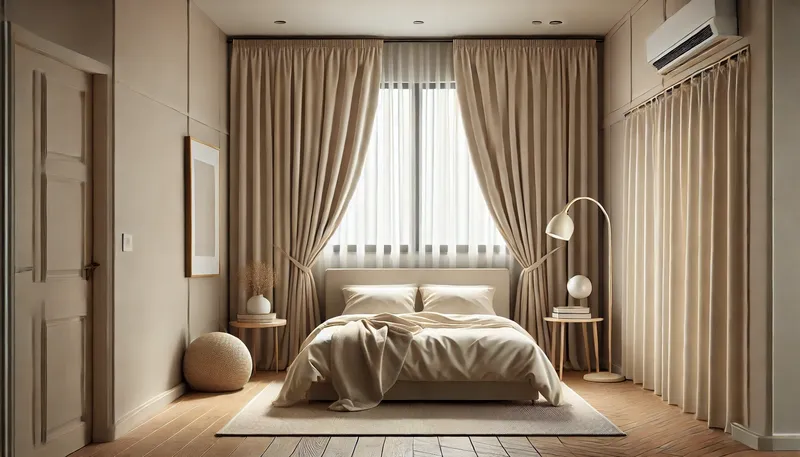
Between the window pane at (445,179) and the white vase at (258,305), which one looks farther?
the window pane at (445,179)

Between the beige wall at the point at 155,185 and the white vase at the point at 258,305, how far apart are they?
0.34m

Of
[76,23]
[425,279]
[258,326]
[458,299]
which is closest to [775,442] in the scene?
[458,299]

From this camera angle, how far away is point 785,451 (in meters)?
4.07

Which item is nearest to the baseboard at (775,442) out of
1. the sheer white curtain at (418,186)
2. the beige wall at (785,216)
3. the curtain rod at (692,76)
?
the beige wall at (785,216)

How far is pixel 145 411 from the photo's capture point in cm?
500

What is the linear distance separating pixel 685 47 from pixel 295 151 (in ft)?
11.6

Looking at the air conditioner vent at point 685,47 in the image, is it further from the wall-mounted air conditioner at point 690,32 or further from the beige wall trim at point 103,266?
the beige wall trim at point 103,266

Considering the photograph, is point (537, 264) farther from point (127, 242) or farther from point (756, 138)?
point (127, 242)

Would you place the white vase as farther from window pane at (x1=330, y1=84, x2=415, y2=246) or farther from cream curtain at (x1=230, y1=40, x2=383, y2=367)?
window pane at (x1=330, y1=84, x2=415, y2=246)

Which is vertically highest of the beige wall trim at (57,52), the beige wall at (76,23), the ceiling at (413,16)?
the ceiling at (413,16)

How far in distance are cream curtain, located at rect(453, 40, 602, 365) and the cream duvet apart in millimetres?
1804

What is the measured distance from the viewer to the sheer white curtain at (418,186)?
23.4ft

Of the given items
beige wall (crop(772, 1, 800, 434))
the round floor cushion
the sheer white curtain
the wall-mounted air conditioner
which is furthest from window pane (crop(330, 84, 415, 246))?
beige wall (crop(772, 1, 800, 434))

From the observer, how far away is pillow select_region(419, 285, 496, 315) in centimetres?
647
